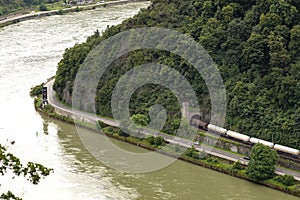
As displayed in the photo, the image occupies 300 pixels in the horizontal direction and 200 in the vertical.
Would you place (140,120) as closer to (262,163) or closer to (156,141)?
(156,141)

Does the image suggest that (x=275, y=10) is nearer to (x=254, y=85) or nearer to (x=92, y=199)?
(x=254, y=85)

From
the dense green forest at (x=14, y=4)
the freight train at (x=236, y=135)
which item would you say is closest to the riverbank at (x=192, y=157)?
the freight train at (x=236, y=135)

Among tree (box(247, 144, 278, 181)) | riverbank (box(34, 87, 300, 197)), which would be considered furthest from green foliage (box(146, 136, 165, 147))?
tree (box(247, 144, 278, 181))

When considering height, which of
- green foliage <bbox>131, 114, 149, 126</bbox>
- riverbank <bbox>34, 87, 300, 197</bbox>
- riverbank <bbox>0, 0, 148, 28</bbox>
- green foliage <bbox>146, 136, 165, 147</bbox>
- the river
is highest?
riverbank <bbox>0, 0, 148, 28</bbox>

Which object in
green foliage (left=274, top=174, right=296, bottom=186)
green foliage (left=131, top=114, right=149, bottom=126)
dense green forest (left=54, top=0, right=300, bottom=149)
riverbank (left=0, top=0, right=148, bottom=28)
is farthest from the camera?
riverbank (left=0, top=0, right=148, bottom=28)

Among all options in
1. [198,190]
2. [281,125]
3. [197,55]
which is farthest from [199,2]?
[198,190]

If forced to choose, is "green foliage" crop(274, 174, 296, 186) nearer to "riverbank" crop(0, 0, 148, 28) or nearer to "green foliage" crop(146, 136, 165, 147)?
"green foliage" crop(146, 136, 165, 147)

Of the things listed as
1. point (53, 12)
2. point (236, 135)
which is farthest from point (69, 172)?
point (53, 12)
